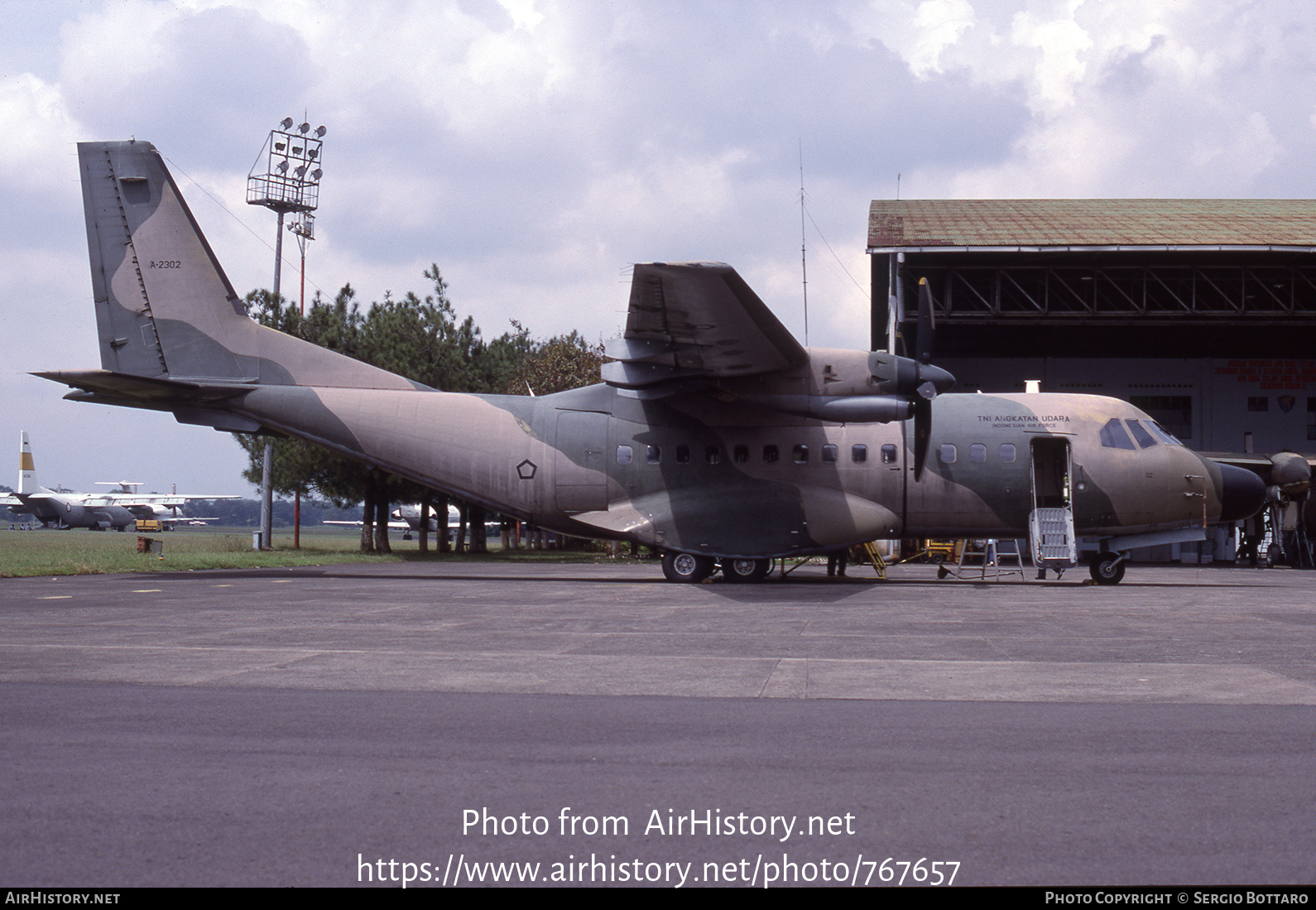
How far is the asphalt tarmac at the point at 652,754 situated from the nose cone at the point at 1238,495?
31.4 ft

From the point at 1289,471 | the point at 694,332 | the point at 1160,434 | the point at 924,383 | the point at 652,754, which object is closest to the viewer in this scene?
the point at 652,754

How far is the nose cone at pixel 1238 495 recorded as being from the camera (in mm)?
21453

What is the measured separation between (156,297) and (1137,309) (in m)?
32.3

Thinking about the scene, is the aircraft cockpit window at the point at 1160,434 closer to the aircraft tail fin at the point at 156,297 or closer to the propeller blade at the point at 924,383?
the propeller blade at the point at 924,383

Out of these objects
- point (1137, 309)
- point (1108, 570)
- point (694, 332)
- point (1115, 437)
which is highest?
point (1137, 309)

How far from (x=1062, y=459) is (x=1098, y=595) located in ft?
13.5

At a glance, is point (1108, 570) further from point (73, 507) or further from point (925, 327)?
point (73, 507)

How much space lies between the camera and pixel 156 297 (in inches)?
884

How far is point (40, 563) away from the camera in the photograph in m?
25.8

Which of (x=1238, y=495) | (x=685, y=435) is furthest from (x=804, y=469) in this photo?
(x=1238, y=495)

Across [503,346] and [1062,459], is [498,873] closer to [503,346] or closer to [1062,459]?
[1062,459]

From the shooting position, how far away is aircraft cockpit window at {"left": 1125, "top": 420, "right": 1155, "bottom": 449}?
70.1ft

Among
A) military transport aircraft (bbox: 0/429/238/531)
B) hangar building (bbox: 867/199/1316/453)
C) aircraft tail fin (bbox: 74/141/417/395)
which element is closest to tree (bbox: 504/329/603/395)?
hangar building (bbox: 867/199/1316/453)

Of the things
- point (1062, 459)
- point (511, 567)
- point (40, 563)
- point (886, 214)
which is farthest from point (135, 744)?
point (886, 214)
